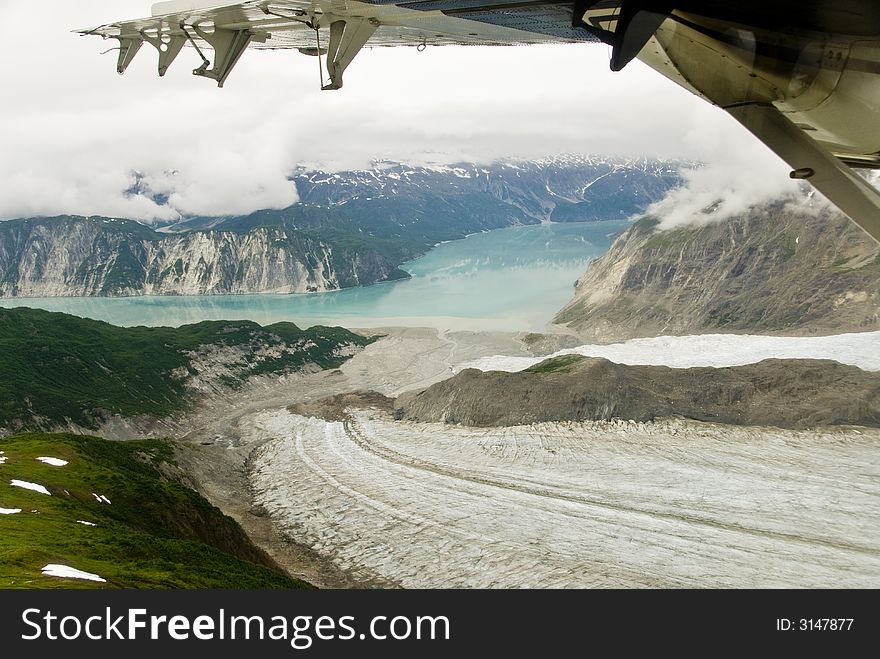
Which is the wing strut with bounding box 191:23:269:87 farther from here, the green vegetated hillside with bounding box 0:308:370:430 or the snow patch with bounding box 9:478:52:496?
the green vegetated hillside with bounding box 0:308:370:430

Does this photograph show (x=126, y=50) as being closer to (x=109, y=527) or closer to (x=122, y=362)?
(x=109, y=527)

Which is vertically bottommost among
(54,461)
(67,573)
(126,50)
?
(54,461)

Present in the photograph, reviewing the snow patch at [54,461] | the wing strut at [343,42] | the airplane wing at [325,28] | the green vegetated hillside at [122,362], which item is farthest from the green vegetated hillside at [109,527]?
the green vegetated hillside at [122,362]

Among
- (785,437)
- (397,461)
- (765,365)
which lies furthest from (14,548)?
(765,365)

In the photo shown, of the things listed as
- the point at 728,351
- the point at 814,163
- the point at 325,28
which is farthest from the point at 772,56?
the point at 728,351

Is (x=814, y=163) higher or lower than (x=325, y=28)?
lower

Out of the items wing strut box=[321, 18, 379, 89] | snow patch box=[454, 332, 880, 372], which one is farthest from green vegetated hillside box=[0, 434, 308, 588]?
snow patch box=[454, 332, 880, 372]
